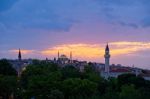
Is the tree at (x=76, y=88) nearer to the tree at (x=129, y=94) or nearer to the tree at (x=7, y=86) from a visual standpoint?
the tree at (x=129, y=94)

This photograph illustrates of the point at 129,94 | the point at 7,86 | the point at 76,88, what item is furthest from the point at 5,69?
the point at 129,94

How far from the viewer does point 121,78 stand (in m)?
74.5

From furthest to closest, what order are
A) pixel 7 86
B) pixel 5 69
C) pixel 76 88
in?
pixel 5 69, pixel 7 86, pixel 76 88

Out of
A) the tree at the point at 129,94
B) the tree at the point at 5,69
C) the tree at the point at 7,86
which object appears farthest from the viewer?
the tree at the point at 5,69

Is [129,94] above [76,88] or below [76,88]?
above

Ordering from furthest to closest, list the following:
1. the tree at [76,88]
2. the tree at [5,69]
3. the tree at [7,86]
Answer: the tree at [5,69]
the tree at [7,86]
the tree at [76,88]

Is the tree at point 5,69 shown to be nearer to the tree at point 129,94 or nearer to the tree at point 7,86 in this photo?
the tree at point 7,86

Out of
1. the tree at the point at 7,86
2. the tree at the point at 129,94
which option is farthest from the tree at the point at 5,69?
the tree at the point at 129,94

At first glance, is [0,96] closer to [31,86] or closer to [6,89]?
[6,89]

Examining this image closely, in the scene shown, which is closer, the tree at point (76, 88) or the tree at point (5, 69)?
the tree at point (76, 88)

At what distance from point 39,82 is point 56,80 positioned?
3.63 m

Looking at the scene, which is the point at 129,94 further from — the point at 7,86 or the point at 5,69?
the point at 5,69

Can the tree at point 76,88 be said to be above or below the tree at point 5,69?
below

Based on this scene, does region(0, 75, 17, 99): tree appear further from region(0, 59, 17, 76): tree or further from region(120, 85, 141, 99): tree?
region(0, 59, 17, 76): tree
